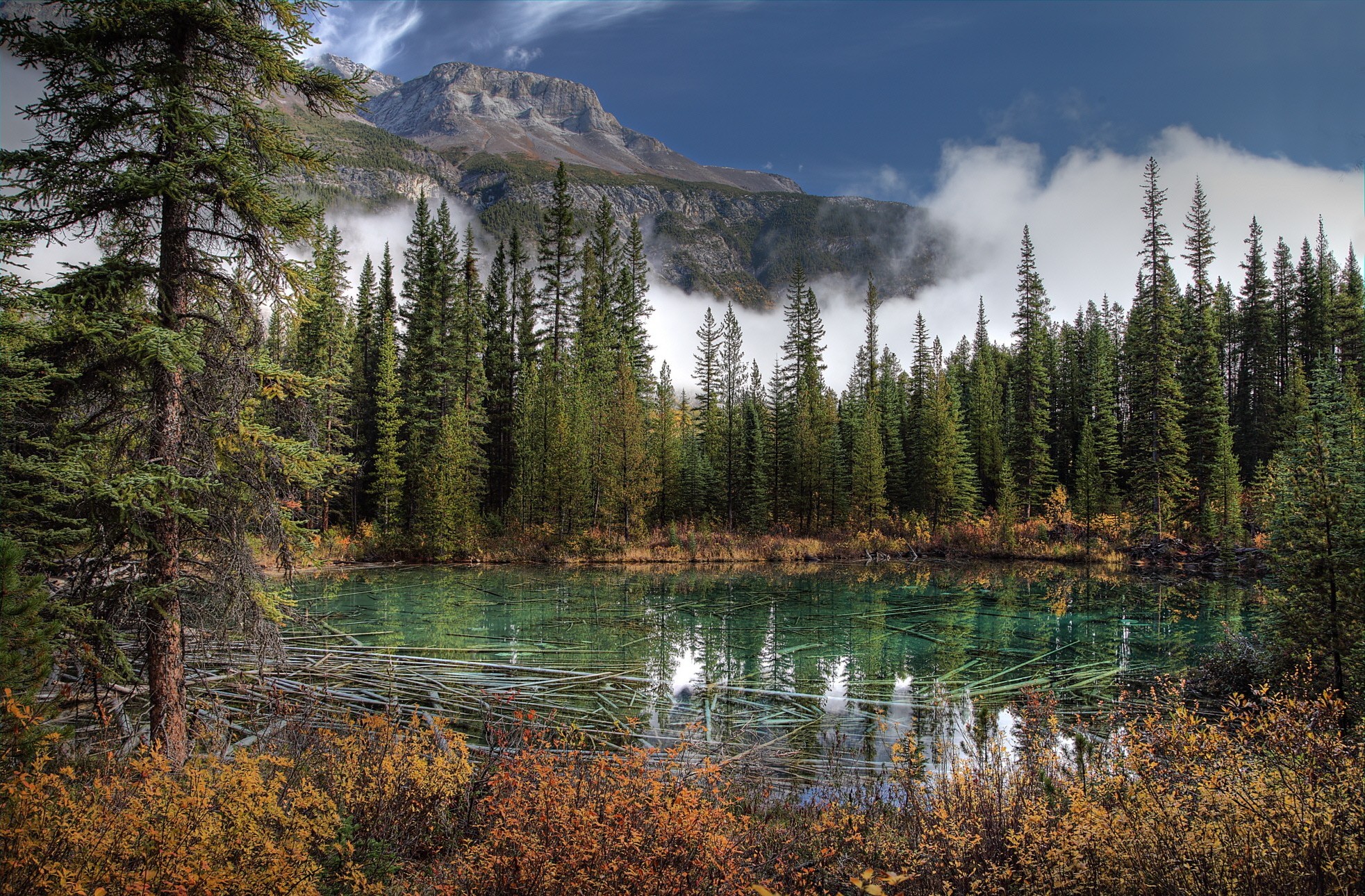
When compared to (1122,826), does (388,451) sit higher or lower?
higher

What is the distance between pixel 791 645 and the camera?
14797 millimetres

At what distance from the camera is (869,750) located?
8.25 meters

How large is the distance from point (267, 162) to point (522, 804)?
6927mm

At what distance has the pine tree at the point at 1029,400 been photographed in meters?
45.7

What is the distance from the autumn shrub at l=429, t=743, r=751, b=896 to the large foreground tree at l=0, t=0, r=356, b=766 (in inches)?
148

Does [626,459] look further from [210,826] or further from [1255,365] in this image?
[1255,365]

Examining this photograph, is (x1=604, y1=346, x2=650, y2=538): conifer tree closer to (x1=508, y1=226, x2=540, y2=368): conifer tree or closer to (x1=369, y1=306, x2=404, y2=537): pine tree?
(x1=508, y1=226, x2=540, y2=368): conifer tree

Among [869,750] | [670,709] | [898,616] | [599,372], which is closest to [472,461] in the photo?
[599,372]

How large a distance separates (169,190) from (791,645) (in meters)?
12.9

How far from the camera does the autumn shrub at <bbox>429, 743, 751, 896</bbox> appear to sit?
12.0 ft

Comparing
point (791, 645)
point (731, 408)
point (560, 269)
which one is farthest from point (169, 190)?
point (731, 408)

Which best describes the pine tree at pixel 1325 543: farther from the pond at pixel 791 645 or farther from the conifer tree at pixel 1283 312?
the conifer tree at pixel 1283 312

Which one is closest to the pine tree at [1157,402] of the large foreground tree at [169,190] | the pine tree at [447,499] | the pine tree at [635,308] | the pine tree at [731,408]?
the pine tree at [731,408]

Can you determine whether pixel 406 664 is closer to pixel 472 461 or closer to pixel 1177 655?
pixel 1177 655
